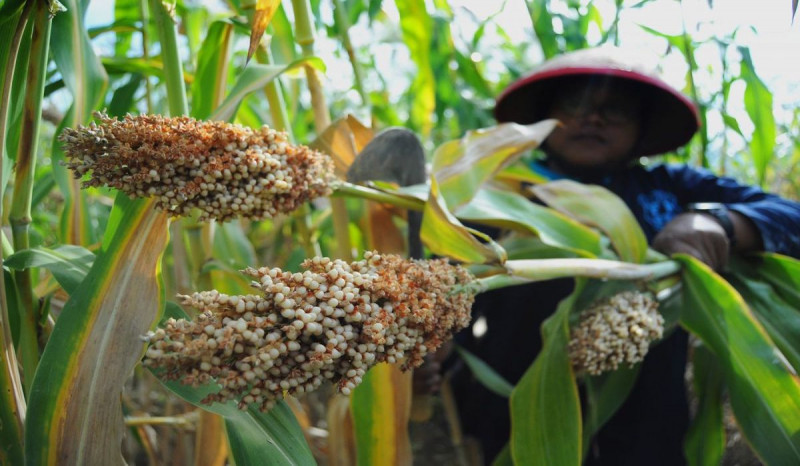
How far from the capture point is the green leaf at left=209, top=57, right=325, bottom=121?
0.85 m

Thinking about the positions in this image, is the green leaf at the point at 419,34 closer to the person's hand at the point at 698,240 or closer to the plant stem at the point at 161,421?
the person's hand at the point at 698,240

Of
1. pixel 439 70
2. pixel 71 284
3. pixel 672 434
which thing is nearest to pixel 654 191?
pixel 672 434

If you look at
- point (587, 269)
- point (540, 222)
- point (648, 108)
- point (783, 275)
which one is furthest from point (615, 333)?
point (648, 108)

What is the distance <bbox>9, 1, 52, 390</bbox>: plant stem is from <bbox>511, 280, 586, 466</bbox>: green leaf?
720 millimetres

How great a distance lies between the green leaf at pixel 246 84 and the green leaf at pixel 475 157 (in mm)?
277

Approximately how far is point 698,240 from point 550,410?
485 millimetres

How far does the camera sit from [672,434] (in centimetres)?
160

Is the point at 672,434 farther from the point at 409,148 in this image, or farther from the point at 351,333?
the point at 351,333

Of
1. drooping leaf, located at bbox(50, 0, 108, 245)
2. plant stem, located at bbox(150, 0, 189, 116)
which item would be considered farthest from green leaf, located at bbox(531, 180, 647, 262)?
drooping leaf, located at bbox(50, 0, 108, 245)

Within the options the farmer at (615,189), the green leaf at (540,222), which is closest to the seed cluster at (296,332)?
the green leaf at (540,222)

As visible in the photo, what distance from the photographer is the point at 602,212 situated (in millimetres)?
1160

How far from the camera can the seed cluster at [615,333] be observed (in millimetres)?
989


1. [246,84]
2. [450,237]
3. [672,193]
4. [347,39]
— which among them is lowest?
[672,193]

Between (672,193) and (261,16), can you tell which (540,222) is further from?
(672,193)
